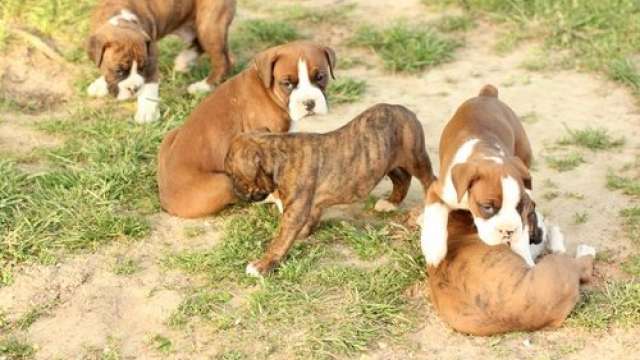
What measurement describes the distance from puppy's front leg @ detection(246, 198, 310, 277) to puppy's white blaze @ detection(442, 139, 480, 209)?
1053 mm

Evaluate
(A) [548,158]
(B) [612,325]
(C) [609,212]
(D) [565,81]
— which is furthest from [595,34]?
(B) [612,325]

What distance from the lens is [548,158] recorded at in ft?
28.0

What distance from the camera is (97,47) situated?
8.92m

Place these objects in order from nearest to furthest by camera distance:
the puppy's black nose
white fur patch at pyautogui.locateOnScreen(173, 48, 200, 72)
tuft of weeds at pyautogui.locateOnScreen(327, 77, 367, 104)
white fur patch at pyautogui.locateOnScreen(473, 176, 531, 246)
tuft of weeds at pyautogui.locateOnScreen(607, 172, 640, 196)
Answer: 1. white fur patch at pyautogui.locateOnScreen(473, 176, 531, 246)
2. the puppy's black nose
3. tuft of weeds at pyautogui.locateOnScreen(607, 172, 640, 196)
4. tuft of weeds at pyautogui.locateOnScreen(327, 77, 367, 104)
5. white fur patch at pyautogui.locateOnScreen(173, 48, 200, 72)

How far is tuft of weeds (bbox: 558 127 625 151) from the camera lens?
8.70 metres

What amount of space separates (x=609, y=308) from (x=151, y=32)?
4984 millimetres

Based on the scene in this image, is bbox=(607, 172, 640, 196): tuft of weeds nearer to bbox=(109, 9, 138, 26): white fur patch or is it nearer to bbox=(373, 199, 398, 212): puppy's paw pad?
bbox=(373, 199, 398, 212): puppy's paw pad

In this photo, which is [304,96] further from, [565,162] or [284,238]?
[565,162]

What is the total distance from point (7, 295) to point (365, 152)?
8.44 ft

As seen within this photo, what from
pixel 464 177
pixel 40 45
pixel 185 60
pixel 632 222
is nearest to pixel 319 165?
pixel 464 177

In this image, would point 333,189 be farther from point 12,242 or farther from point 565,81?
point 565,81

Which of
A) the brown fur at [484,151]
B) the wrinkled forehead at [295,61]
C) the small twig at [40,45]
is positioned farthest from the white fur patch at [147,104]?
the brown fur at [484,151]

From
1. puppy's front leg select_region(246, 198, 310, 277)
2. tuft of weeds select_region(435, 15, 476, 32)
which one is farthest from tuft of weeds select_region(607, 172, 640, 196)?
tuft of weeds select_region(435, 15, 476, 32)

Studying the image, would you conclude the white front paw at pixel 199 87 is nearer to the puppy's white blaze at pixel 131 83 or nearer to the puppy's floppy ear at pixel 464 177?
the puppy's white blaze at pixel 131 83
